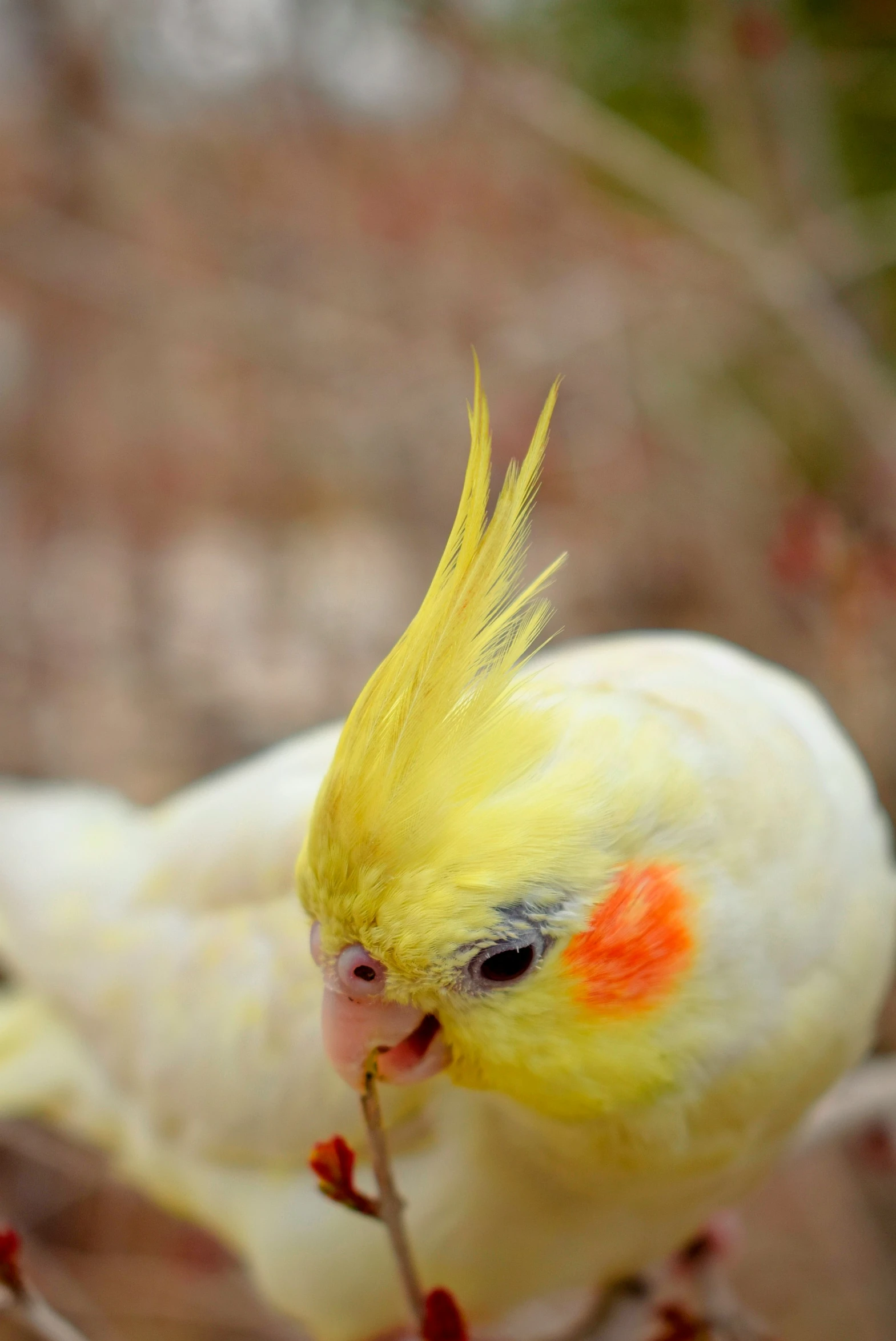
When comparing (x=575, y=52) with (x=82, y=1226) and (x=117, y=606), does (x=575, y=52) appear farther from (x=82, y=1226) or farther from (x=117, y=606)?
(x=82, y=1226)

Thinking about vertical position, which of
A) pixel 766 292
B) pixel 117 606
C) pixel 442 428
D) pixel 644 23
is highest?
pixel 117 606

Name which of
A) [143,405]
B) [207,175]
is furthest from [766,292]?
[143,405]

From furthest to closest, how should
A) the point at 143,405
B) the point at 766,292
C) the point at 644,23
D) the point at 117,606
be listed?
the point at 143,405 < the point at 117,606 < the point at 644,23 < the point at 766,292

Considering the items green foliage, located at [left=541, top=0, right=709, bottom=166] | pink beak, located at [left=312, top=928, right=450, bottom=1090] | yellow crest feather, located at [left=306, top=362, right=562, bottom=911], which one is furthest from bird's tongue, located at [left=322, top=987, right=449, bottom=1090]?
green foliage, located at [left=541, top=0, right=709, bottom=166]

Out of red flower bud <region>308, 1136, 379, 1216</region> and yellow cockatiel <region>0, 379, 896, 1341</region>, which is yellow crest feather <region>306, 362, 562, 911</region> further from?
red flower bud <region>308, 1136, 379, 1216</region>

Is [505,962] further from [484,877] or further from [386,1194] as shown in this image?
[386,1194]

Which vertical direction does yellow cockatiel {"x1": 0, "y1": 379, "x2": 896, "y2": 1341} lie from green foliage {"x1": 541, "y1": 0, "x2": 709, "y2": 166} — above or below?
below

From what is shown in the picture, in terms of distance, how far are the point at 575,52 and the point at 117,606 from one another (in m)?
2.97

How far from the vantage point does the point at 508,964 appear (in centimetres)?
101

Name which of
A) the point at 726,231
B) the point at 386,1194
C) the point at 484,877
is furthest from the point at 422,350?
the point at 386,1194

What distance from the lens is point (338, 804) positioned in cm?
99

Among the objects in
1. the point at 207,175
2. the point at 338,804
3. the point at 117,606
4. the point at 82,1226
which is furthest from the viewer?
the point at 117,606

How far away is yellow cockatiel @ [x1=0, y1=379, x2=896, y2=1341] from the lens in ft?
3.32

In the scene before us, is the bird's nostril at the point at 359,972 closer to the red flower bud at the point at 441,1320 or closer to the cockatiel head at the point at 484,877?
the cockatiel head at the point at 484,877
